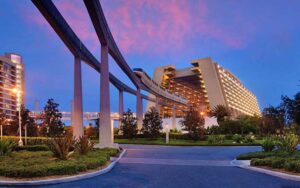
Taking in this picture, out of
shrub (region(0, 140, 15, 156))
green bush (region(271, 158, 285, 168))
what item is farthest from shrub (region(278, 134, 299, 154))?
shrub (region(0, 140, 15, 156))

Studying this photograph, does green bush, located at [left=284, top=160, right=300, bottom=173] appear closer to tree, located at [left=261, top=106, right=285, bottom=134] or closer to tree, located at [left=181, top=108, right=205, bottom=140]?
tree, located at [left=181, top=108, right=205, bottom=140]

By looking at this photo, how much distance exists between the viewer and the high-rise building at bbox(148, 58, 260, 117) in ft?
488

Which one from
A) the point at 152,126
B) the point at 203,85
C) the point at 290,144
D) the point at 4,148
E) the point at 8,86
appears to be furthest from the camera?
the point at 203,85

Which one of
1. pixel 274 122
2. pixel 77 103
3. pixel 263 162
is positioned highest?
pixel 77 103

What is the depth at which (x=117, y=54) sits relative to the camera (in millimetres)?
38938

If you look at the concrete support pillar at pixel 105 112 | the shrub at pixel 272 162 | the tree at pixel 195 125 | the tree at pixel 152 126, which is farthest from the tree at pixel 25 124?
the shrub at pixel 272 162

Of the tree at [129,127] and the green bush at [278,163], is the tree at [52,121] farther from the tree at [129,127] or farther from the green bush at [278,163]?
the green bush at [278,163]

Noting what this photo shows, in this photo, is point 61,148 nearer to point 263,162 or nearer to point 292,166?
point 263,162

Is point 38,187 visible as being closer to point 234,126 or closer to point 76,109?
point 76,109

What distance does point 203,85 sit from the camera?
513 ft

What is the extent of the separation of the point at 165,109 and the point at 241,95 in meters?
49.5

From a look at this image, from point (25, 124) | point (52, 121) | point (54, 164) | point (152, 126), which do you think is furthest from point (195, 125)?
point (54, 164)

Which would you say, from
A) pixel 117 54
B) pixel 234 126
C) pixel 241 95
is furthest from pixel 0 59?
pixel 241 95

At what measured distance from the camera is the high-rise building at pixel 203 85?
5854 inches
